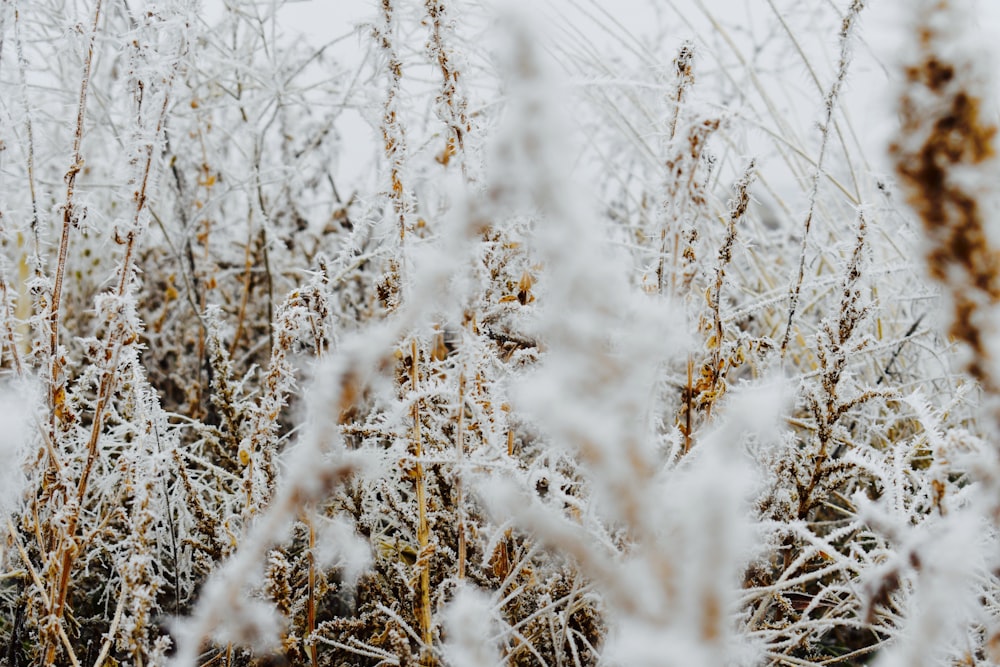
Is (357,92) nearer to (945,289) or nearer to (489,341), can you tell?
(489,341)

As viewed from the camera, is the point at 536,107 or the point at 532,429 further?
the point at 532,429

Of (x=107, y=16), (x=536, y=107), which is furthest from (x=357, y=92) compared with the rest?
(x=536, y=107)

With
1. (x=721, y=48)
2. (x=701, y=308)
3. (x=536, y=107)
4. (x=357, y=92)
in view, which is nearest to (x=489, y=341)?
(x=701, y=308)

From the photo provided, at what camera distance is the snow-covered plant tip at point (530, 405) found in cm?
44

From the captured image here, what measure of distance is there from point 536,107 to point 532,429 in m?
0.75

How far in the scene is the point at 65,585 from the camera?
2.76ft

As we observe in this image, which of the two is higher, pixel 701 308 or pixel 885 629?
pixel 701 308

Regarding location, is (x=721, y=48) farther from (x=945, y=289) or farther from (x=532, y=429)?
(x=945, y=289)

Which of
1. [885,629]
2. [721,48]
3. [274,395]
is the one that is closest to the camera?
[885,629]

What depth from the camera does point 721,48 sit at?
92.7 inches

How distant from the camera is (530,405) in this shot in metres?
0.41

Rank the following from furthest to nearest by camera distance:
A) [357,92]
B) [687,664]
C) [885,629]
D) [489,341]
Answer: [357,92], [489,341], [885,629], [687,664]

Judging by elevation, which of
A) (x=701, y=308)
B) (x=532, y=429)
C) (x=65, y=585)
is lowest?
(x=65, y=585)

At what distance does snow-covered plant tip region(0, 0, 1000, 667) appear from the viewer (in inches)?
17.2
